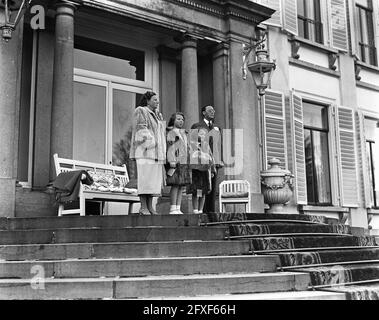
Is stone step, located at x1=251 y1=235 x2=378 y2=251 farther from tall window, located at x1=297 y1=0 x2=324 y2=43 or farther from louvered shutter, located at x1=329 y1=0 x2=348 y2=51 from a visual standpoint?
louvered shutter, located at x1=329 y1=0 x2=348 y2=51

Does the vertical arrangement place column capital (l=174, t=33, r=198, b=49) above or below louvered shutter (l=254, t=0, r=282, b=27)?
below

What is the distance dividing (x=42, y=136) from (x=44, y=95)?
0.68 metres

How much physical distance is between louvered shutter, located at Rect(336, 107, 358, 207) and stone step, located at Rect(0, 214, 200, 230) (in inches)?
279

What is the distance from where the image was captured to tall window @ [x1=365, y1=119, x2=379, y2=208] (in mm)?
13125

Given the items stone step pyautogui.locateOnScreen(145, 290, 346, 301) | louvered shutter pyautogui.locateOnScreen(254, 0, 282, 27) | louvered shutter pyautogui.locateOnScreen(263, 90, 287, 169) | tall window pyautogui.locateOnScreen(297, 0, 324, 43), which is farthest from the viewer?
tall window pyautogui.locateOnScreen(297, 0, 324, 43)

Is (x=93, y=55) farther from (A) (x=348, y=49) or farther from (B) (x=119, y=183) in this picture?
(A) (x=348, y=49)

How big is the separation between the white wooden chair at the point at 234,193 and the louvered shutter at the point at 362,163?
15.4 ft

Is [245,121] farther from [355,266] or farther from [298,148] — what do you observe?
[355,266]

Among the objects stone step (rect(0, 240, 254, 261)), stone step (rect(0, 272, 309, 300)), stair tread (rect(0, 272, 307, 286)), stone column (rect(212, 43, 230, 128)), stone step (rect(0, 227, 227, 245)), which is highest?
stone column (rect(212, 43, 230, 128))

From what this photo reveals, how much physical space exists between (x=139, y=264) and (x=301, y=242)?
1.96m

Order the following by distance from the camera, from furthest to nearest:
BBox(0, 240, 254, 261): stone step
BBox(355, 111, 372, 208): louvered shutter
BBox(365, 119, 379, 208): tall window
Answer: BBox(365, 119, 379, 208): tall window → BBox(355, 111, 372, 208): louvered shutter → BBox(0, 240, 254, 261): stone step

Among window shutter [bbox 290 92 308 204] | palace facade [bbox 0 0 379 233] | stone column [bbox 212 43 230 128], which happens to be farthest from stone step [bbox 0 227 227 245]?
window shutter [bbox 290 92 308 204]
